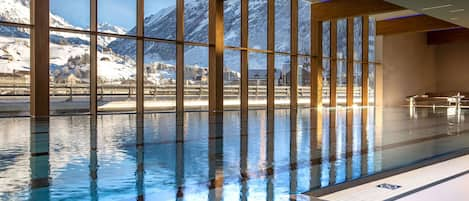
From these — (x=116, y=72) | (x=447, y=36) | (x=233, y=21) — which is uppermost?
(x=447, y=36)

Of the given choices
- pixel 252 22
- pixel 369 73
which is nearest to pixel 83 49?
pixel 252 22

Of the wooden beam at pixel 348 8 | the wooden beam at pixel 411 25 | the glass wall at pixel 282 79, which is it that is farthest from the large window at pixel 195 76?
the wooden beam at pixel 411 25

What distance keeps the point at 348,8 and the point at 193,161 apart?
14.3m

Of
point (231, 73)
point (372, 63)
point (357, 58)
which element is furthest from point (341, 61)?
point (231, 73)

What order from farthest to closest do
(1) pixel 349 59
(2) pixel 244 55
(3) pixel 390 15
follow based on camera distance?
(3) pixel 390 15, (1) pixel 349 59, (2) pixel 244 55

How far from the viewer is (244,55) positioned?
16750 millimetres

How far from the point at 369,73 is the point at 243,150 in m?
19.5

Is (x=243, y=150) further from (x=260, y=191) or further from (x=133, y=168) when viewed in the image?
(x=260, y=191)

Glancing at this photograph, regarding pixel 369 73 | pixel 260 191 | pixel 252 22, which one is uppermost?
pixel 252 22

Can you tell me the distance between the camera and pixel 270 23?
17734 millimetres

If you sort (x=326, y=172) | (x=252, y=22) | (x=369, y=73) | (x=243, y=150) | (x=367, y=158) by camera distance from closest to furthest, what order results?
(x=326, y=172) → (x=367, y=158) → (x=243, y=150) → (x=252, y=22) → (x=369, y=73)

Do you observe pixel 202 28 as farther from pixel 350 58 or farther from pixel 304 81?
pixel 350 58

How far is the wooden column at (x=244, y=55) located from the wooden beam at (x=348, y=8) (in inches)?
148

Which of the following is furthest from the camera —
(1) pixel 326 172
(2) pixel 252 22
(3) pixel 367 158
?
(2) pixel 252 22
